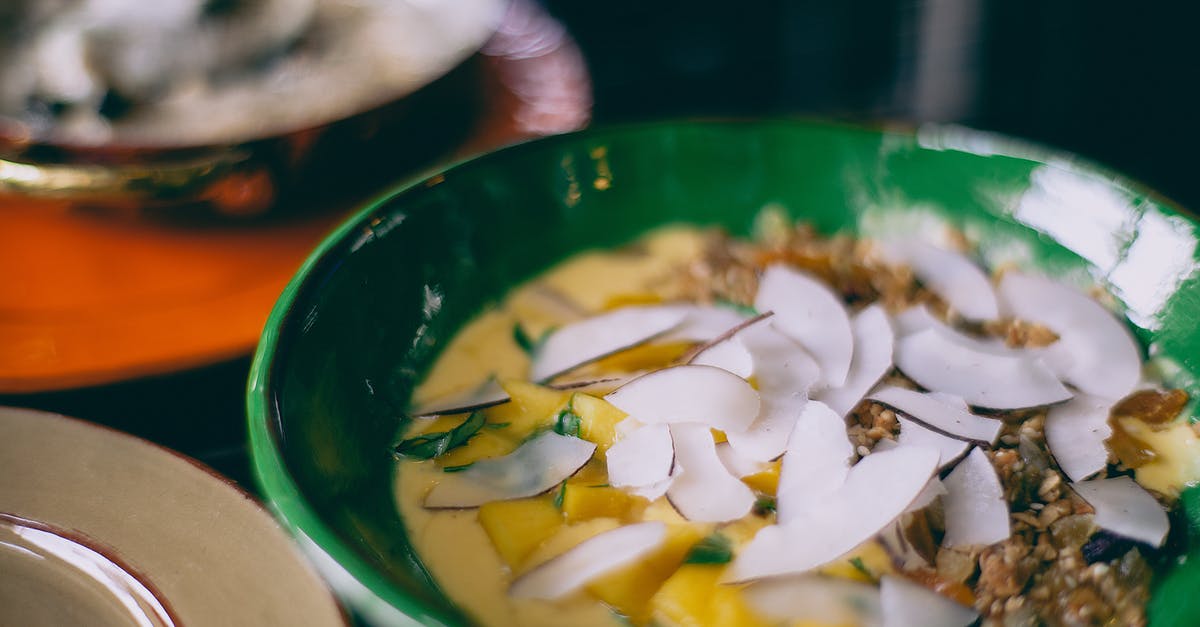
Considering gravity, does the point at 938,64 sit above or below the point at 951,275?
below

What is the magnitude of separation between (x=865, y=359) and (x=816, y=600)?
0.27 meters

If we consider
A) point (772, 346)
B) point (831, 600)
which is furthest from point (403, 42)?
point (831, 600)

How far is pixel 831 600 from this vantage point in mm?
677

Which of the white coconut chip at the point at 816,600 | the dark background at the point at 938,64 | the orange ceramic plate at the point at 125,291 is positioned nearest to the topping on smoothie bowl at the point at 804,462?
the white coconut chip at the point at 816,600

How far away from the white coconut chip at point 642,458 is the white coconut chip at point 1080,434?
1.08 feet

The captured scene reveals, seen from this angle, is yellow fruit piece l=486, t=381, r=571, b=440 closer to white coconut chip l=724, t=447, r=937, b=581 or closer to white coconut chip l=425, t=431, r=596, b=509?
white coconut chip l=425, t=431, r=596, b=509

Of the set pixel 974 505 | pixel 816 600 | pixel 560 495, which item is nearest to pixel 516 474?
pixel 560 495

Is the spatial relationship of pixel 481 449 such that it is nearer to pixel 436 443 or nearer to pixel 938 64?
pixel 436 443

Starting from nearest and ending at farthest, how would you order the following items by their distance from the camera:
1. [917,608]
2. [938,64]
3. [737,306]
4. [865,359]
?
[917,608]
[865,359]
[737,306]
[938,64]

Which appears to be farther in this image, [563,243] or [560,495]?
[563,243]

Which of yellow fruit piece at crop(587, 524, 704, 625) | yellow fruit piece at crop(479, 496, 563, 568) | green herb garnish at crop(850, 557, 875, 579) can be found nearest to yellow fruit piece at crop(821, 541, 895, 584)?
green herb garnish at crop(850, 557, 875, 579)

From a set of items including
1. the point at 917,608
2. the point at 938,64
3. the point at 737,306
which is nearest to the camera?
the point at 917,608

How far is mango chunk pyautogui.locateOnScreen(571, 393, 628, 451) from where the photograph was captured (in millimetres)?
797

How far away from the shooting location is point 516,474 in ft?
2.55
